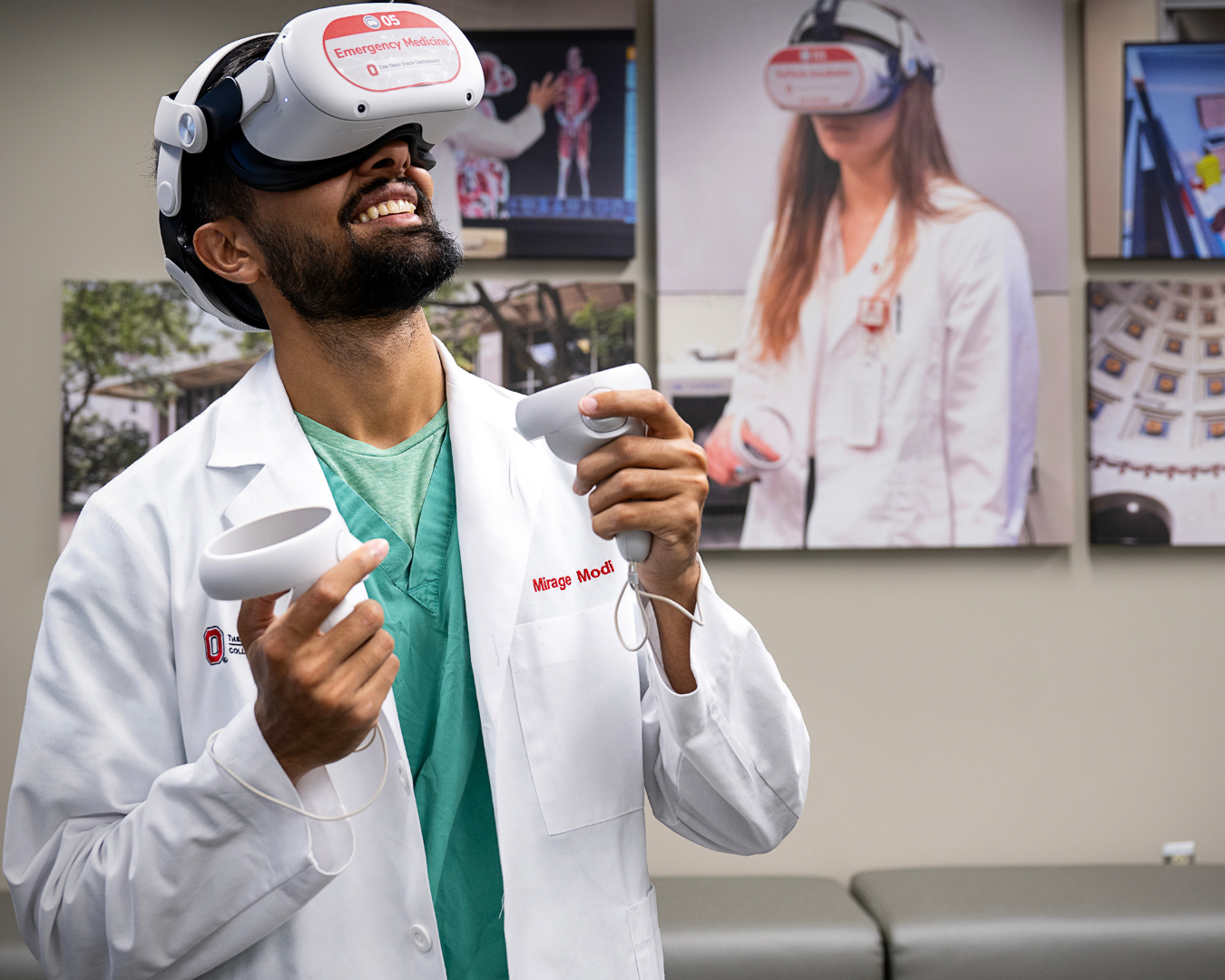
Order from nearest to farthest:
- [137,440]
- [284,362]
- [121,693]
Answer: [121,693], [284,362], [137,440]

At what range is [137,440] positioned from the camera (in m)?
2.40

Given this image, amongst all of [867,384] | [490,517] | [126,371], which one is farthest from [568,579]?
[126,371]

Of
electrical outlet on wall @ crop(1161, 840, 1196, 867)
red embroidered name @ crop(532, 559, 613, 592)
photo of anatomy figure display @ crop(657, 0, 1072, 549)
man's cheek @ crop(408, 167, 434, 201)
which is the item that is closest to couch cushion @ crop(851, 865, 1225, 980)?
electrical outlet on wall @ crop(1161, 840, 1196, 867)

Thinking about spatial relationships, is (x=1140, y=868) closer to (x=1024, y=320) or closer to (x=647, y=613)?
(x=1024, y=320)

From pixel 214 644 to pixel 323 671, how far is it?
27cm

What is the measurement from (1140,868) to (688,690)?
195 centimetres

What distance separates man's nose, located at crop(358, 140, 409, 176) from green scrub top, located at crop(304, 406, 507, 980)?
1.15 ft

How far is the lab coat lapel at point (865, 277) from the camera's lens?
241cm

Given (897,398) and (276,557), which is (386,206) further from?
(897,398)

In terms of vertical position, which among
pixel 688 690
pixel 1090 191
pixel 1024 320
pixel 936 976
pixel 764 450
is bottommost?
pixel 936 976

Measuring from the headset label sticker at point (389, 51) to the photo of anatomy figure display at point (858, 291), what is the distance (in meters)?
1.38

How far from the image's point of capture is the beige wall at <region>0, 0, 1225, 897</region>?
2428mm

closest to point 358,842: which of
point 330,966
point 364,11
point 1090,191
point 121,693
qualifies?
point 330,966

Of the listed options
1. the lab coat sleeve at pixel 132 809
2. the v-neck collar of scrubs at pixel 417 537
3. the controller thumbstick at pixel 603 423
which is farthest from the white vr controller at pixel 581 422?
the lab coat sleeve at pixel 132 809
